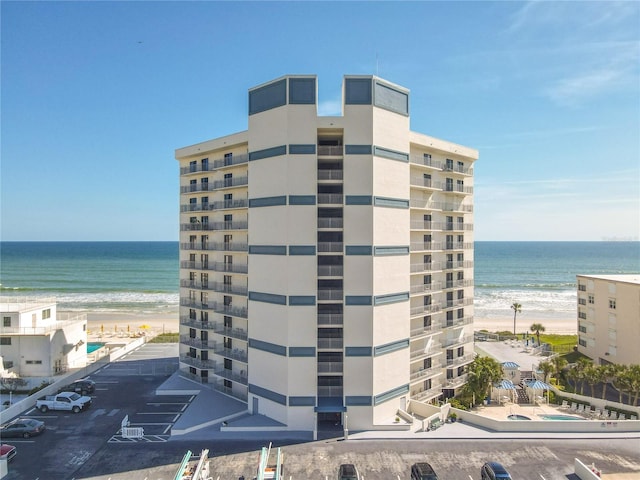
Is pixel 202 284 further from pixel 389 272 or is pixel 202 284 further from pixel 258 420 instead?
pixel 389 272

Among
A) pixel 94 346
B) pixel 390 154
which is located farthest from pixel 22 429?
pixel 390 154

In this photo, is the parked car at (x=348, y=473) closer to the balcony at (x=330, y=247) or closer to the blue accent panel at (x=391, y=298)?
the blue accent panel at (x=391, y=298)

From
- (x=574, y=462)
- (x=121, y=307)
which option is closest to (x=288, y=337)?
(x=574, y=462)

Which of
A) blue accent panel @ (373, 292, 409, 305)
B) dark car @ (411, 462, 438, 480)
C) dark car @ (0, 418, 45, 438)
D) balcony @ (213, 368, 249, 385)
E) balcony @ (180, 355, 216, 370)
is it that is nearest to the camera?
dark car @ (411, 462, 438, 480)

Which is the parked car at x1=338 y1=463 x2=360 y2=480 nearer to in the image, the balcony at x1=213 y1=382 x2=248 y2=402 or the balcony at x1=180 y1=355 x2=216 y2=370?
the balcony at x1=213 y1=382 x2=248 y2=402

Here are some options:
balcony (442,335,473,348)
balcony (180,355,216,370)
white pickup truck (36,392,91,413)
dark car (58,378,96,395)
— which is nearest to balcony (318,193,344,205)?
Answer: balcony (442,335,473,348)

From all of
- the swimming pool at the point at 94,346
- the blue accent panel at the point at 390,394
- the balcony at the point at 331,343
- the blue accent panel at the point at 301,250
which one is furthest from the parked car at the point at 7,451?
the swimming pool at the point at 94,346
